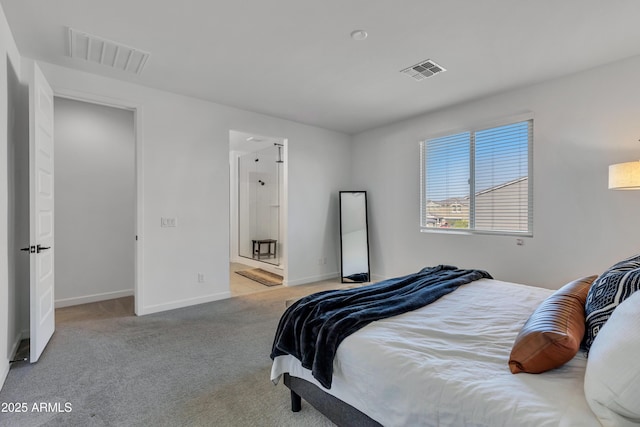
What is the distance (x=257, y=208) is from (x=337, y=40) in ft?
15.8

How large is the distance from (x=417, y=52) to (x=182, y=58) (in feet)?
7.01

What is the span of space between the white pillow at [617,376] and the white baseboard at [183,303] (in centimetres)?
389

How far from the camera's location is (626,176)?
2469 millimetres

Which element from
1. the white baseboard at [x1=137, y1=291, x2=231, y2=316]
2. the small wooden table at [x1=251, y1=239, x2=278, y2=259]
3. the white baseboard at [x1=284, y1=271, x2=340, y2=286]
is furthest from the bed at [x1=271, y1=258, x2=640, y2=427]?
the small wooden table at [x1=251, y1=239, x2=278, y2=259]

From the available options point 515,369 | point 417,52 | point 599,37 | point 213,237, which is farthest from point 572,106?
point 213,237

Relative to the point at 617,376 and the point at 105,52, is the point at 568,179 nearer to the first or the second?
the point at 617,376

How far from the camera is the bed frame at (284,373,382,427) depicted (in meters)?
1.49

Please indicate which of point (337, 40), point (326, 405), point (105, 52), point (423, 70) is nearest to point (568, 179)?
point (423, 70)

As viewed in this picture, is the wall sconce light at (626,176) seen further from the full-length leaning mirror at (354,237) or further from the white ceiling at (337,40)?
the full-length leaning mirror at (354,237)

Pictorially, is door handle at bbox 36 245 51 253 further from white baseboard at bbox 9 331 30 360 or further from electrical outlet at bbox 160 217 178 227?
electrical outlet at bbox 160 217 178 227

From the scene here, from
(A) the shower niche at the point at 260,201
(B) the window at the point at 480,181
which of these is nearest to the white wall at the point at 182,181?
(A) the shower niche at the point at 260,201

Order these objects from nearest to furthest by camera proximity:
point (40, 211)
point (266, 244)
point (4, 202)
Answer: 1. point (4, 202)
2. point (40, 211)
3. point (266, 244)

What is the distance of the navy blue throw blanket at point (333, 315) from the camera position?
1.59 metres

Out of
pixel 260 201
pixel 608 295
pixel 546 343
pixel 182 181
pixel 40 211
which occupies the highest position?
pixel 182 181
